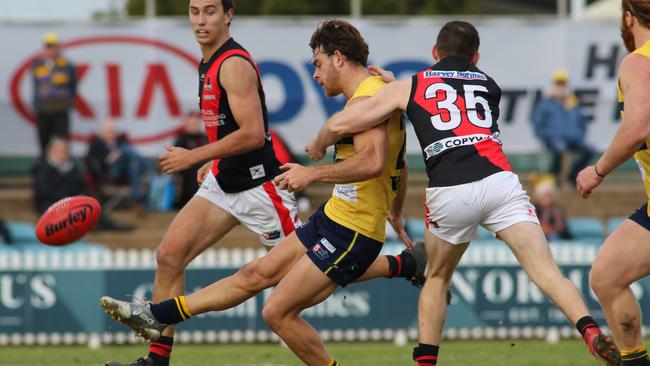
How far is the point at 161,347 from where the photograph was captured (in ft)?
27.0

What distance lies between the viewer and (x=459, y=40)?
25.2 ft

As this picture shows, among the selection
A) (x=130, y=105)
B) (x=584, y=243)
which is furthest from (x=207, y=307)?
(x=130, y=105)

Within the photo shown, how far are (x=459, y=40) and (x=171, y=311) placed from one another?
249cm

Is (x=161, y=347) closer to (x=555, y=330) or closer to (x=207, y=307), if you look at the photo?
(x=207, y=307)

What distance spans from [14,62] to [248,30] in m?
3.46

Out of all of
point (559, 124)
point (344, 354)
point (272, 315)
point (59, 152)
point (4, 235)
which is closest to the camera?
point (272, 315)

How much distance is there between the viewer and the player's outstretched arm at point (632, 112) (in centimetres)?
704

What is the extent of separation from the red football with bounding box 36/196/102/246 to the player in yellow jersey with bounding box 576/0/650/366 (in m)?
3.43

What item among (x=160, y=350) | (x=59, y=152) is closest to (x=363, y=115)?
(x=160, y=350)

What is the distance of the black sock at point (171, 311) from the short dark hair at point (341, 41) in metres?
1.83

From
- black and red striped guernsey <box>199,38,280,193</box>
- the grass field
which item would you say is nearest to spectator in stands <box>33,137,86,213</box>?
→ the grass field

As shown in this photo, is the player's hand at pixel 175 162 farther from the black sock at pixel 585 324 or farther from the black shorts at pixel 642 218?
the black shorts at pixel 642 218

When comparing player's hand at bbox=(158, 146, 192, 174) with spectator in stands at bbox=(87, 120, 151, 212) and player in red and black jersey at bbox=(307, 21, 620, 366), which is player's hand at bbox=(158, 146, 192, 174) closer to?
player in red and black jersey at bbox=(307, 21, 620, 366)

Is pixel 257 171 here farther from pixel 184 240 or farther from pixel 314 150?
pixel 314 150
